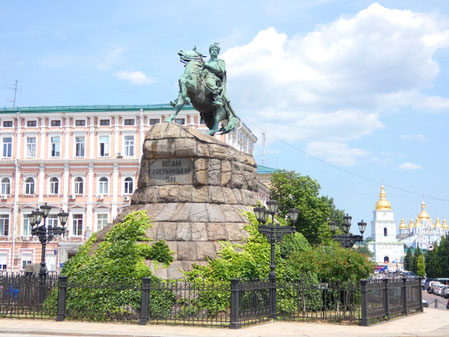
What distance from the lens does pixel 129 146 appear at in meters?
53.3

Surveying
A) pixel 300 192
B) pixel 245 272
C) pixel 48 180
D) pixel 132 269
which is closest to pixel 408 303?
pixel 245 272

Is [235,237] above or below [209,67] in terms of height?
below

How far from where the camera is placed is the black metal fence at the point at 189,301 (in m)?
14.8

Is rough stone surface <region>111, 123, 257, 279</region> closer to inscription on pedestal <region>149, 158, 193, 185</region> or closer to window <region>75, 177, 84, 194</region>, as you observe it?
inscription on pedestal <region>149, 158, 193, 185</region>

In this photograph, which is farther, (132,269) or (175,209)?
(175,209)

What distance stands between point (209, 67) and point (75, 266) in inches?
320

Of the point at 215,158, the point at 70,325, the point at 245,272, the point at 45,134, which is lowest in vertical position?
the point at 70,325

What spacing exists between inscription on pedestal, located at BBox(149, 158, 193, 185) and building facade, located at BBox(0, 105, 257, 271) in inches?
1288

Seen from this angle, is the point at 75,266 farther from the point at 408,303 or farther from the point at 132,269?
the point at 408,303

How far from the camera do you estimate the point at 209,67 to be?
2094 centimetres

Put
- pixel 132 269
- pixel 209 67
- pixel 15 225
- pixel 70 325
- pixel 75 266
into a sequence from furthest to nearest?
pixel 15 225
pixel 209 67
pixel 75 266
pixel 132 269
pixel 70 325

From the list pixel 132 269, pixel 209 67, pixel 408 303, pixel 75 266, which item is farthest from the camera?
pixel 209 67

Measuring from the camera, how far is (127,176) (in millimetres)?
52750

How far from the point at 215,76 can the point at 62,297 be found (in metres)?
9.47
